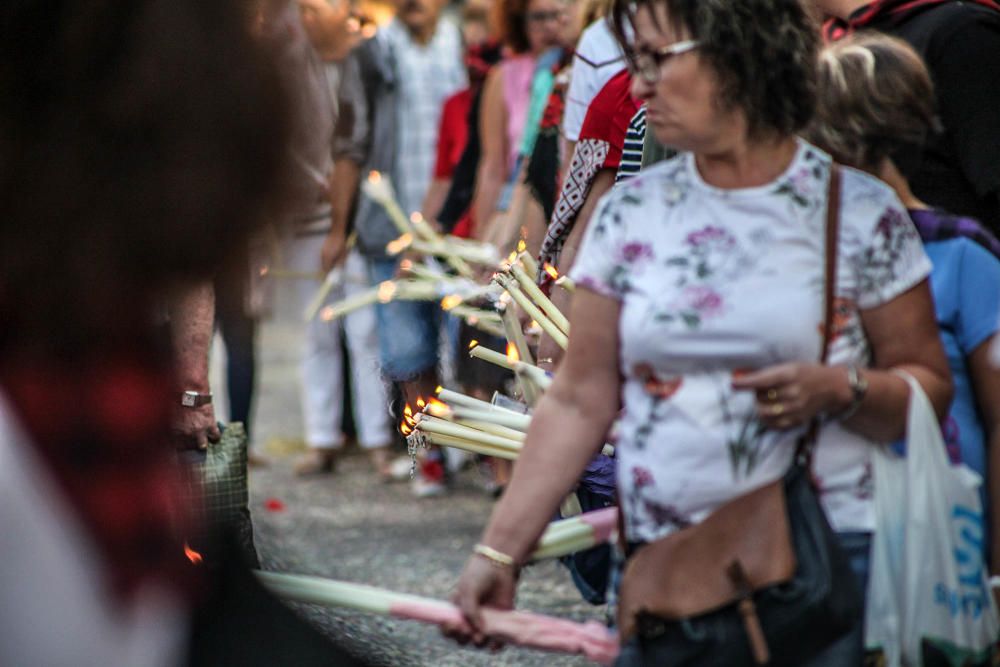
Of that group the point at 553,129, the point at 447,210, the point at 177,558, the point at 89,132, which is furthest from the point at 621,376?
the point at 447,210

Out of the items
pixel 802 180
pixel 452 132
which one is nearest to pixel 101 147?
pixel 802 180

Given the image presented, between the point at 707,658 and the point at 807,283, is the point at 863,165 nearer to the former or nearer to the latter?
the point at 807,283

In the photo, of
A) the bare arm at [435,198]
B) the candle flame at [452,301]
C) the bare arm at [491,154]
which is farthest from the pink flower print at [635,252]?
the bare arm at [435,198]

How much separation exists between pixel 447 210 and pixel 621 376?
16.4 feet

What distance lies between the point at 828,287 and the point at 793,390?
0.18 m

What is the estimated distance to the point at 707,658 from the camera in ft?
7.55

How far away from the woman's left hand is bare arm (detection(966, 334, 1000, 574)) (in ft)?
1.70

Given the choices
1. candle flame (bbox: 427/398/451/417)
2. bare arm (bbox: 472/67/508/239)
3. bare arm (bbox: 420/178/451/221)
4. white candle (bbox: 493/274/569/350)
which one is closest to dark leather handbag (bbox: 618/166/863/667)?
candle flame (bbox: 427/398/451/417)

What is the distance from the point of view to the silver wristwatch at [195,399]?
322 cm

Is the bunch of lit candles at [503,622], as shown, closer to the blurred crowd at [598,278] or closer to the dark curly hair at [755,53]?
the blurred crowd at [598,278]

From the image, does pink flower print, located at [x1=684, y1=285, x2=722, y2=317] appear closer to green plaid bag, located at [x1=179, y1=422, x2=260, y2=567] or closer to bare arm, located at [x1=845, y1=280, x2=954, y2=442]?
bare arm, located at [x1=845, y1=280, x2=954, y2=442]

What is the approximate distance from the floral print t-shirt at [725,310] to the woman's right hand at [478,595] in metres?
0.23

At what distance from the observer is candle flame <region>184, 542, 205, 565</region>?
1.85 metres

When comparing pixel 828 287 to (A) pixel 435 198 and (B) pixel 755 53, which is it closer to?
(B) pixel 755 53
